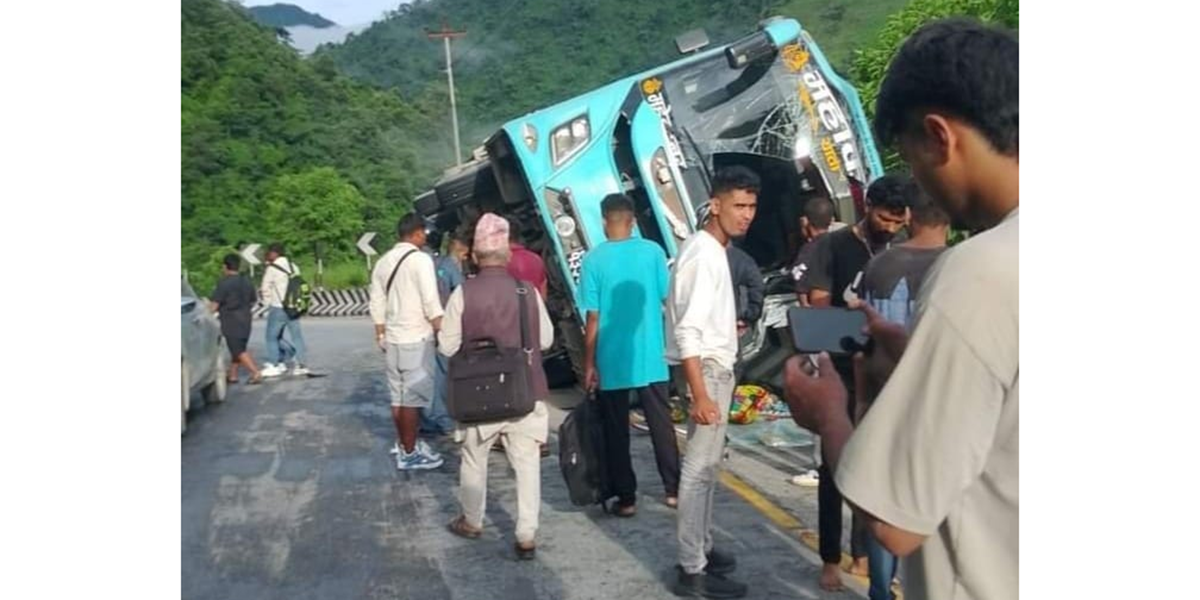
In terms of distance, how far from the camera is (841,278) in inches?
202

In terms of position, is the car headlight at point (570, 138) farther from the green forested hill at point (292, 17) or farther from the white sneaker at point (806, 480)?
the green forested hill at point (292, 17)

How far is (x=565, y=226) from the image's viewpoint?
9305 millimetres

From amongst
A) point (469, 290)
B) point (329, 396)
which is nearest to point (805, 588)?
point (469, 290)

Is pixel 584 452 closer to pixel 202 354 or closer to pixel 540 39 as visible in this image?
pixel 202 354

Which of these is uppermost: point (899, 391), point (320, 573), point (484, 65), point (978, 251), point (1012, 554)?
point (484, 65)

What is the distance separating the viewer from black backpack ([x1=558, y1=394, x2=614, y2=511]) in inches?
253

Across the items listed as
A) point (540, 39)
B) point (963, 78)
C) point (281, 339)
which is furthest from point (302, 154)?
point (963, 78)

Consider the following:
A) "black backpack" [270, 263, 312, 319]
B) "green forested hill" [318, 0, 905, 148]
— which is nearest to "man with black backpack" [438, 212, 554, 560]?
"green forested hill" [318, 0, 905, 148]

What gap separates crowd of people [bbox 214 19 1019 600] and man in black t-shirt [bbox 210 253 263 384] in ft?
0.11

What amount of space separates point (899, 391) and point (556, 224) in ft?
25.4

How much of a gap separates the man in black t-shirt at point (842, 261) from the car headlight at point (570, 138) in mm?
4310

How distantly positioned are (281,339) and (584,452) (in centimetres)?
848

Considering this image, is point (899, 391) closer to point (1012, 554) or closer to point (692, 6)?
point (1012, 554)

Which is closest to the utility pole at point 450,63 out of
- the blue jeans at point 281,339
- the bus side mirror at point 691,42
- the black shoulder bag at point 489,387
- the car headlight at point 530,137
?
the blue jeans at point 281,339
